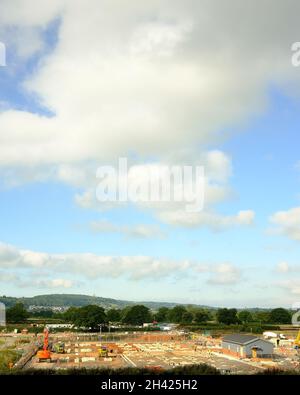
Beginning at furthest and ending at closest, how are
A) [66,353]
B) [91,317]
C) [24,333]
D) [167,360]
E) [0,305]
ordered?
[0,305] < [91,317] < [24,333] < [66,353] < [167,360]

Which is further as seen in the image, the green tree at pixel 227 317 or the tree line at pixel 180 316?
the green tree at pixel 227 317

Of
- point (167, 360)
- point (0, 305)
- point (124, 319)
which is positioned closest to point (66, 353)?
point (167, 360)

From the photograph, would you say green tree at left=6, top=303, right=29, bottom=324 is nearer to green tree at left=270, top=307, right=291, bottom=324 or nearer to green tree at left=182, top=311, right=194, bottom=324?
green tree at left=182, top=311, right=194, bottom=324

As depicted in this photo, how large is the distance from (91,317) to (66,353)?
94.0ft

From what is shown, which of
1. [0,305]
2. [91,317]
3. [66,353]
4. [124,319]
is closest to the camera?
[66,353]

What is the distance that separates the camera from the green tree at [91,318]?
67812 millimetres

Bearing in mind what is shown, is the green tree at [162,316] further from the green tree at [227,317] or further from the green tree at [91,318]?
the green tree at [91,318]

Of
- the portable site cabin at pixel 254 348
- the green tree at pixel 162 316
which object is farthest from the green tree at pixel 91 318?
the portable site cabin at pixel 254 348

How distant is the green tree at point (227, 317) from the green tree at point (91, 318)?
21.7 meters

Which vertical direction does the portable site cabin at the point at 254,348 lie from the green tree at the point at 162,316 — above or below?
above

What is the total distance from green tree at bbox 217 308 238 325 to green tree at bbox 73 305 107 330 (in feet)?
71.2

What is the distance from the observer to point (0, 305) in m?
76.3

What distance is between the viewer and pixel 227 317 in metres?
76.4
